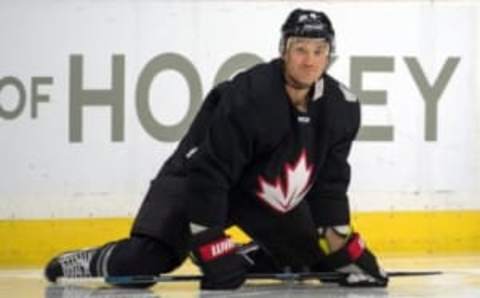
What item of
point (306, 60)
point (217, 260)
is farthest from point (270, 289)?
point (306, 60)

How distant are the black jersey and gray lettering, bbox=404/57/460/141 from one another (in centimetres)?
238

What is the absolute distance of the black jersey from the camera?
117 inches

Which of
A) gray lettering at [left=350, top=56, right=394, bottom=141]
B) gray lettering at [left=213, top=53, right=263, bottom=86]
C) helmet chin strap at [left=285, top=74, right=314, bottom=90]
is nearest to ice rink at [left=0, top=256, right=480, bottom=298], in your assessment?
helmet chin strap at [left=285, top=74, right=314, bottom=90]

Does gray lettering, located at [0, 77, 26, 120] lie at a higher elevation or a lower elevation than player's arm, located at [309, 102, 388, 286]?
higher

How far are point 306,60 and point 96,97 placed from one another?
8.01 ft

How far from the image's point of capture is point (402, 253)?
536cm

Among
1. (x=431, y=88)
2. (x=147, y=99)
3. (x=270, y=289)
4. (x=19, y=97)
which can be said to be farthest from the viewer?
(x=431, y=88)

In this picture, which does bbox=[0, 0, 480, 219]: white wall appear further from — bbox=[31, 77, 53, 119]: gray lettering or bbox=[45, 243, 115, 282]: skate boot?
bbox=[45, 243, 115, 282]: skate boot

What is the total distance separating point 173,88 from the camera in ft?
17.7

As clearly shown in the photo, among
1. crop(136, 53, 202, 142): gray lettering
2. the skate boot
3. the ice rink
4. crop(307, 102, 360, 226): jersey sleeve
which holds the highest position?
crop(136, 53, 202, 142): gray lettering

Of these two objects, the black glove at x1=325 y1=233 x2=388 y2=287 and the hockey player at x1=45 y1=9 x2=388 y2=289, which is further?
the black glove at x1=325 y1=233 x2=388 y2=287

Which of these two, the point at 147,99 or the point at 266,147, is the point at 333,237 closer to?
the point at 266,147

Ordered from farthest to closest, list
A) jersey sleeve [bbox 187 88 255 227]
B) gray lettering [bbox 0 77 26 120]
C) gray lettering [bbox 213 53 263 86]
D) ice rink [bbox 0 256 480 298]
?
gray lettering [bbox 213 53 263 86] < gray lettering [bbox 0 77 26 120] < ice rink [bbox 0 256 480 298] < jersey sleeve [bbox 187 88 255 227]

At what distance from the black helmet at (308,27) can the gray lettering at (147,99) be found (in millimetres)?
2344
